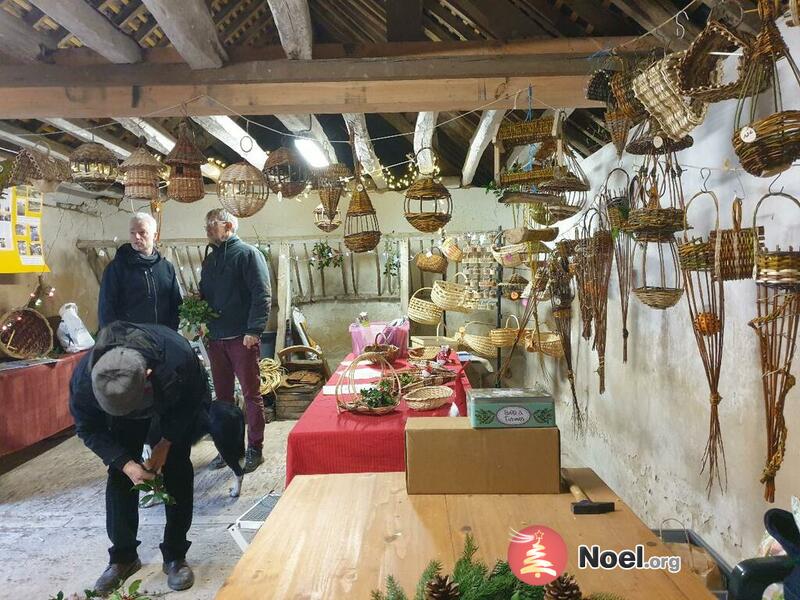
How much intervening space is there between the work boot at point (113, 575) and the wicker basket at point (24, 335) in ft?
9.39

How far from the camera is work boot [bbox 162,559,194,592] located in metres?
2.55

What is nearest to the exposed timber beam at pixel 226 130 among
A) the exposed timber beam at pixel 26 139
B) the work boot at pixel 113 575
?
the exposed timber beam at pixel 26 139

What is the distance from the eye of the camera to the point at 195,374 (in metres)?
2.49

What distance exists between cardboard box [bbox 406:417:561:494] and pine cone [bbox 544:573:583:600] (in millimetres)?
624

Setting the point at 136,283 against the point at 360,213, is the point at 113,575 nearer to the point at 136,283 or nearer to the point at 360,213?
the point at 136,283

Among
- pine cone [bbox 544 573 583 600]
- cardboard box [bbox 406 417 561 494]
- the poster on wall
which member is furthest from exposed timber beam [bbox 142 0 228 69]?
the poster on wall

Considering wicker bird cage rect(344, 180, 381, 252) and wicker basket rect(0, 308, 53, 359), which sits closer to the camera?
wicker bird cage rect(344, 180, 381, 252)

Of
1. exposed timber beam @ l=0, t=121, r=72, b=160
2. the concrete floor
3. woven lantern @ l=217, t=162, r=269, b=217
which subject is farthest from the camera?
exposed timber beam @ l=0, t=121, r=72, b=160

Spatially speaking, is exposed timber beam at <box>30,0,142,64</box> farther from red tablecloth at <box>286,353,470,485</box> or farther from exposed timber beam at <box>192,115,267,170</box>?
red tablecloth at <box>286,353,470,485</box>

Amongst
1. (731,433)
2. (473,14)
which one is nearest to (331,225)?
(473,14)

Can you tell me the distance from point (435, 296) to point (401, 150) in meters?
Answer: 2.98

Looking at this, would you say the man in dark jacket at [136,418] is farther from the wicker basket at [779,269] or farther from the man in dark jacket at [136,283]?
the wicker basket at [779,269]

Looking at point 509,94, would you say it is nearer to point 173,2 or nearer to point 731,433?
point 173,2

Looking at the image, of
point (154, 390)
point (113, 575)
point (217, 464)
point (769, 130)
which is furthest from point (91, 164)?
point (769, 130)
